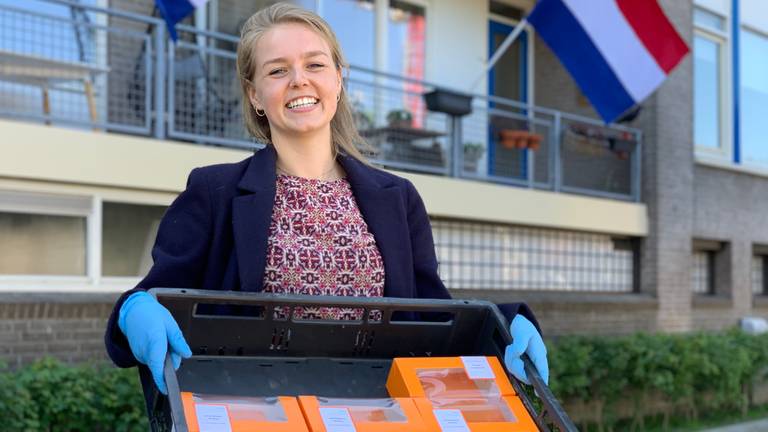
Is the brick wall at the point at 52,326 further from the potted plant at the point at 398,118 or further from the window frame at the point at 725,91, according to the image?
the window frame at the point at 725,91

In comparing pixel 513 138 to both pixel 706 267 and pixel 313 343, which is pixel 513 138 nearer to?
pixel 706 267

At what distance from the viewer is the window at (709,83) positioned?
1423 cm

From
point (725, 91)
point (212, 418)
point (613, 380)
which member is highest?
point (725, 91)

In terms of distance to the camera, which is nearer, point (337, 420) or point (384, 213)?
point (337, 420)

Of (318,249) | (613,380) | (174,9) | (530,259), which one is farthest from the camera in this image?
(530,259)

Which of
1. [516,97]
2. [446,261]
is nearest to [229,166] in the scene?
[446,261]

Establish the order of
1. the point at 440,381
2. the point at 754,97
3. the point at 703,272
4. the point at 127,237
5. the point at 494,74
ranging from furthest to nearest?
the point at 754,97 < the point at 703,272 < the point at 494,74 < the point at 127,237 < the point at 440,381

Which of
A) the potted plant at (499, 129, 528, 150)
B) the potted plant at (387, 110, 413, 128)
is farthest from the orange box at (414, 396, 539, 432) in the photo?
the potted plant at (499, 129, 528, 150)

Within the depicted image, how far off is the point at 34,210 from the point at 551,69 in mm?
7972

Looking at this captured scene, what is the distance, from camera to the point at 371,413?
2.29 m

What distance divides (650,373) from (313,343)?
25.8 feet

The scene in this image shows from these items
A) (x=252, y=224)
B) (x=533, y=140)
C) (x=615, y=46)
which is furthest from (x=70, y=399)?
(x=533, y=140)

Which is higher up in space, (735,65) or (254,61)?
(735,65)

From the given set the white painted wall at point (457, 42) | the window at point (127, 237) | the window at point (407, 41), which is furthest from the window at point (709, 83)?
the window at point (127, 237)
